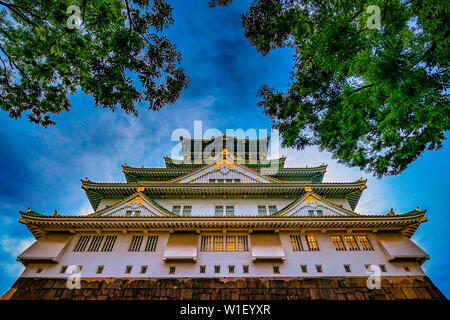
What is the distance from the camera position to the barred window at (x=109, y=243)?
1298 centimetres

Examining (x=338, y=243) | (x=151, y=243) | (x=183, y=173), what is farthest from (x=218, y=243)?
(x=183, y=173)

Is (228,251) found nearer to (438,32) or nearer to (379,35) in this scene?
(379,35)

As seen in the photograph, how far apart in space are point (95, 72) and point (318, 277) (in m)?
14.9

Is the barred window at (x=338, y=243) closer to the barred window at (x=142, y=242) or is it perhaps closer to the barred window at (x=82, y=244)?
the barred window at (x=142, y=242)

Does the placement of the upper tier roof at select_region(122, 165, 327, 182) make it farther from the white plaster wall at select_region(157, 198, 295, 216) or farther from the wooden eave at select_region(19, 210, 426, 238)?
the wooden eave at select_region(19, 210, 426, 238)

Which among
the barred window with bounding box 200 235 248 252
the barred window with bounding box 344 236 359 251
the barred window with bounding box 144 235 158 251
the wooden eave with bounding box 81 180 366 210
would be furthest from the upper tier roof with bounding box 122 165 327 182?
the barred window with bounding box 200 235 248 252

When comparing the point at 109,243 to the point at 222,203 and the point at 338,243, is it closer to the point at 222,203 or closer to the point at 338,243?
the point at 222,203

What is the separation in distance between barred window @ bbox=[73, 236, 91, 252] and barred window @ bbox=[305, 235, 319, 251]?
1415 cm

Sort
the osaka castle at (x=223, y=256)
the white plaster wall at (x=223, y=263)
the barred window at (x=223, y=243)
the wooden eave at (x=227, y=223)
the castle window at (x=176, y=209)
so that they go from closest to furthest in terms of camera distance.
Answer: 1. the osaka castle at (x=223, y=256)
2. the white plaster wall at (x=223, y=263)
3. the wooden eave at (x=227, y=223)
4. the barred window at (x=223, y=243)
5. the castle window at (x=176, y=209)


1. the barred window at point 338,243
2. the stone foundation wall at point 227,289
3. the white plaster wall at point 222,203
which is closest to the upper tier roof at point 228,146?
the white plaster wall at point 222,203

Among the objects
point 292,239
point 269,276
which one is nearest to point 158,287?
point 269,276

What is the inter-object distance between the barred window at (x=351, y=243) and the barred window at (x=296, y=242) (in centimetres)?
297

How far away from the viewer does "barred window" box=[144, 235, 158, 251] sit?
13055 mm

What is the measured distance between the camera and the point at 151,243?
13.3 metres
